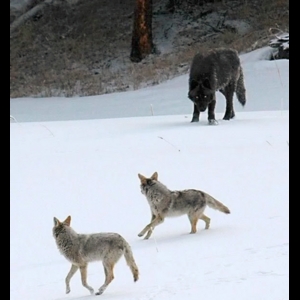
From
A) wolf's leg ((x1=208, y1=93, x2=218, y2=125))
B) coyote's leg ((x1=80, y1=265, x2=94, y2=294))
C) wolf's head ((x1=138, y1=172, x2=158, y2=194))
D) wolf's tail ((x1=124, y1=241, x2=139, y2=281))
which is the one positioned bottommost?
wolf's leg ((x1=208, y1=93, x2=218, y2=125))

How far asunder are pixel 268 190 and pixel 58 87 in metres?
19.8

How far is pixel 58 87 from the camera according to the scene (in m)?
Answer: 25.5

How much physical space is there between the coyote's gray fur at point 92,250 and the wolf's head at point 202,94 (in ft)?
21.8

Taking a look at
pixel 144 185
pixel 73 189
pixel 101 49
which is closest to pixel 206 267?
pixel 144 185

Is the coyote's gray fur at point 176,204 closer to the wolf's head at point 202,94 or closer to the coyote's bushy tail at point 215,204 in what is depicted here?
the coyote's bushy tail at point 215,204

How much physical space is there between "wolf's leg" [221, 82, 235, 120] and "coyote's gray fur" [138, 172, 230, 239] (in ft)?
19.6

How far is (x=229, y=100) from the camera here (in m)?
11.8

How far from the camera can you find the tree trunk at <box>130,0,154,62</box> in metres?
25.5

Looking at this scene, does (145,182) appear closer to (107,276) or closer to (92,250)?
(92,250)

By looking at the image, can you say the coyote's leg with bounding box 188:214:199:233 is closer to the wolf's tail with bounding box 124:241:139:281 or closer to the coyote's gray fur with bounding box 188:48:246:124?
the wolf's tail with bounding box 124:241:139:281

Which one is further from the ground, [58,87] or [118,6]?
[118,6]

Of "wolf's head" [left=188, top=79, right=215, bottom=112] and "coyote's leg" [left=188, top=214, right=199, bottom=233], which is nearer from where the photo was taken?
"coyote's leg" [left=188, top=214, right=199, bottom=233]

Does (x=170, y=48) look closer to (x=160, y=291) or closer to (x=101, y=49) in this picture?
(x=101, y=49)

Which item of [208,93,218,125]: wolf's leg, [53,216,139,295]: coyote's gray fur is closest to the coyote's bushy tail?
[53,216,139,295]: coyote's gray fur
